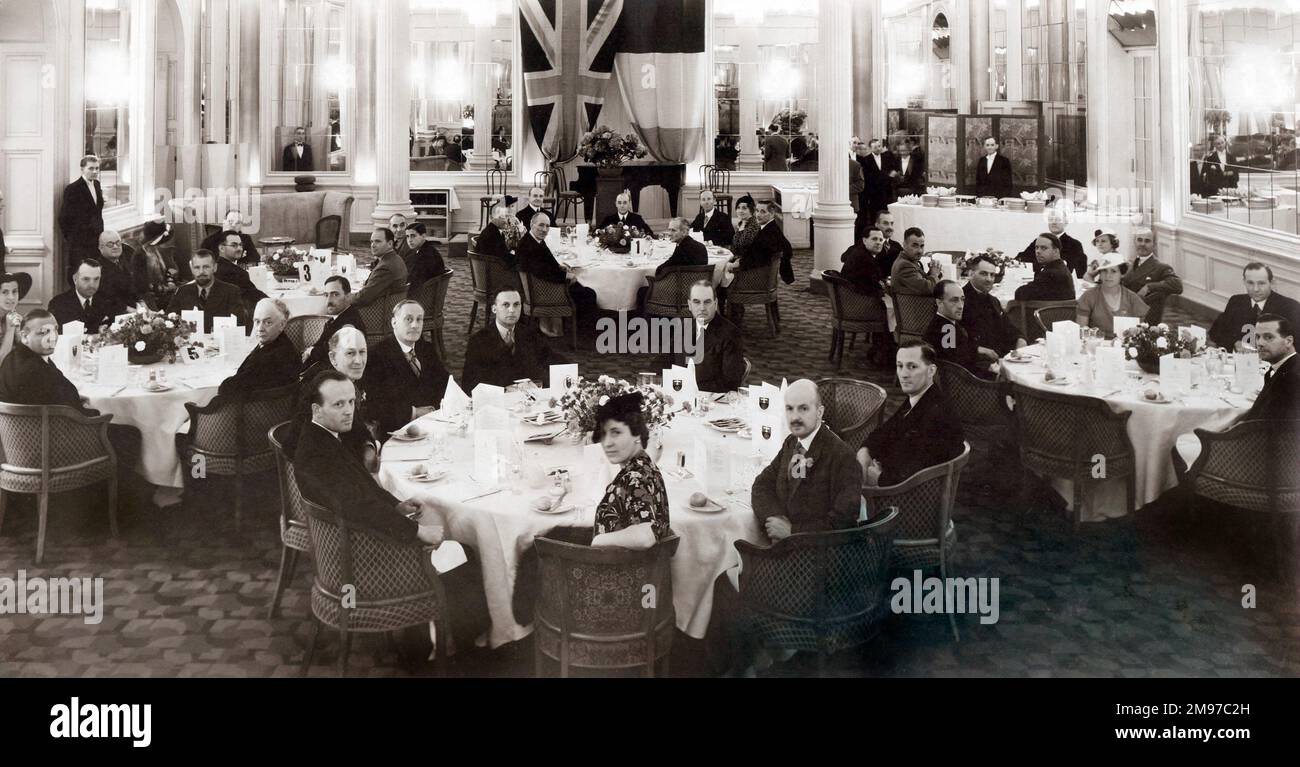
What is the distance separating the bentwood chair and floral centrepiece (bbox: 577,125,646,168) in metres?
10.6

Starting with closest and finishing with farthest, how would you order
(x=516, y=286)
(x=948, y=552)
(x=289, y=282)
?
(x=948, y=552), (x=289, y=282), (x=516, y=286)

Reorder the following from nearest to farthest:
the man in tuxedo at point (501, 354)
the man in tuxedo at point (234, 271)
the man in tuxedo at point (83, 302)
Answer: the man in tuxedo at point (501, 354)
the man in tuxedo at point (83, 302)
the man in tuxedo at point (234, 271)

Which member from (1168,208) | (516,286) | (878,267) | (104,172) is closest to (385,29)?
(104,172)

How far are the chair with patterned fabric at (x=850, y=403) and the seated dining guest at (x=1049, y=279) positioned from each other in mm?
2682

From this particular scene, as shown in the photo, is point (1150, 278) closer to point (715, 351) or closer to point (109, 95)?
point (715, 351)

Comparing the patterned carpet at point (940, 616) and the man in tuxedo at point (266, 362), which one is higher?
the man in tuxedo at point (266, 362)

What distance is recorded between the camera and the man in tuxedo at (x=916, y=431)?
15.8ft

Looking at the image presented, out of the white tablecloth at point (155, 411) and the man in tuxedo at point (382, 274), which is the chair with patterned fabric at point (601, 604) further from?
the man in tuxedo at point (382, 274)

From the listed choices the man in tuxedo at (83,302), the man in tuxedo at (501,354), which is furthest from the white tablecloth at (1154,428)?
the man in tuxedo at (83,302)

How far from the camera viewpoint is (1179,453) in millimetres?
5445


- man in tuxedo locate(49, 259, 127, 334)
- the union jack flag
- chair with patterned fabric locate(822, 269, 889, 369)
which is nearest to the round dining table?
man in tuxedo locate(49, 259, 127, 334)

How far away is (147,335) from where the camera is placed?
20.2ft

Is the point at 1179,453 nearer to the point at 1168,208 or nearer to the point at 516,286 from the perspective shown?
the point at 516,286
